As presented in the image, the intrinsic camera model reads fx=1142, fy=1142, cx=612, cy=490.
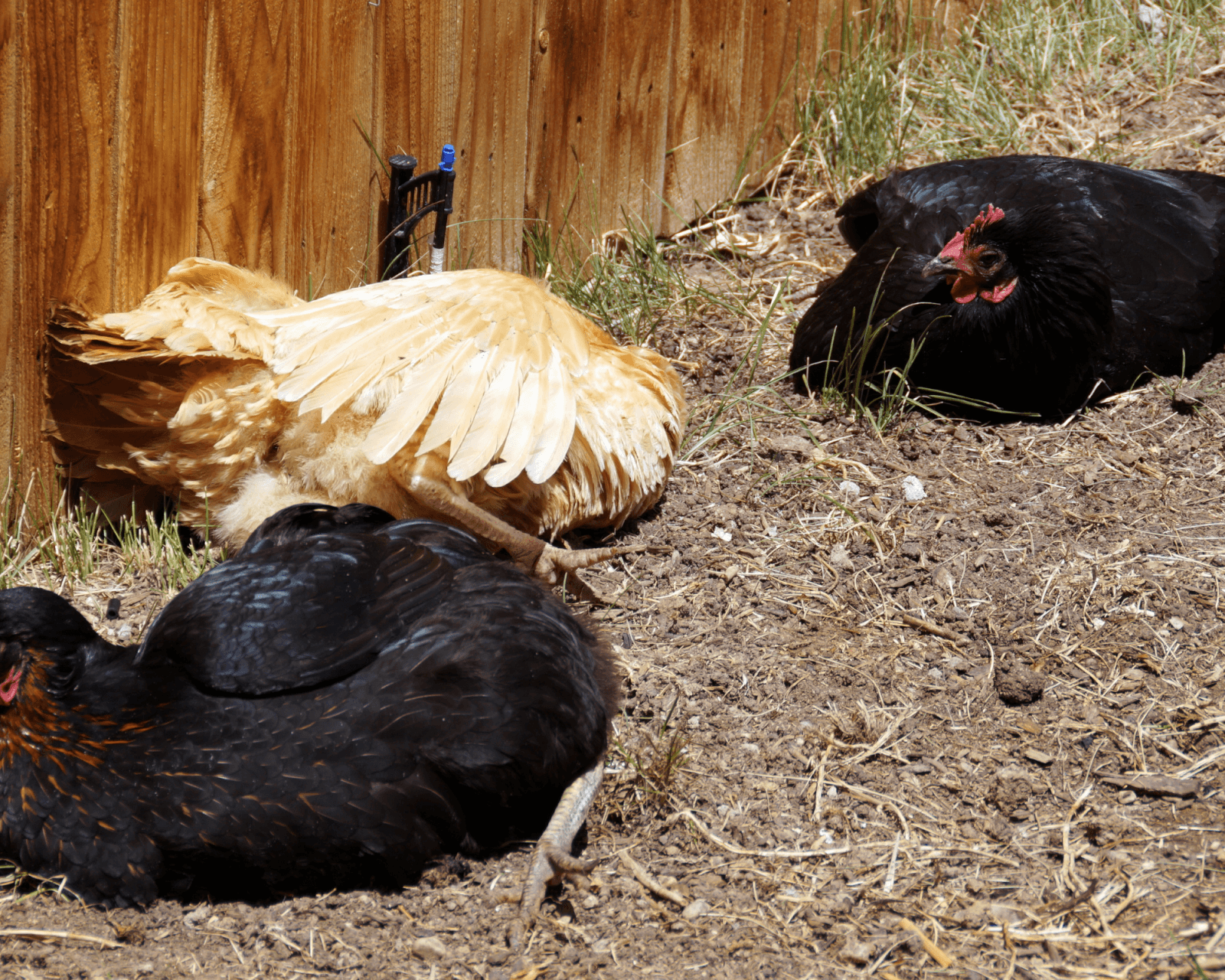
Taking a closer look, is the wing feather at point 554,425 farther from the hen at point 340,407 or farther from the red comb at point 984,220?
the red comb at point 984,220

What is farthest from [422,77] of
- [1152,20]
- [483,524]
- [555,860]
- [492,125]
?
[1152,20]

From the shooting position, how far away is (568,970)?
2047 mm

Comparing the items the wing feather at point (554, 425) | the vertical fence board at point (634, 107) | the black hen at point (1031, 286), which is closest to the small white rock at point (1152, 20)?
the black hen at point (1031, 286)

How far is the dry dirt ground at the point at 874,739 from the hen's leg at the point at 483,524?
0.86ft

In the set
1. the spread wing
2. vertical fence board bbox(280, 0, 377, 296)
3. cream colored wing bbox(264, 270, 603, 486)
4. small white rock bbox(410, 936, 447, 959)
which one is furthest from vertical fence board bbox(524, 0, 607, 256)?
small white rock bbox(410, 936, 447, 959)

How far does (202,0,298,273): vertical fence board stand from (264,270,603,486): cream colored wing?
0.37 meters

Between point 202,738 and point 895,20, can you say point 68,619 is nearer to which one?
point 202,738

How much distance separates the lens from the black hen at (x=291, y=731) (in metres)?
2.14

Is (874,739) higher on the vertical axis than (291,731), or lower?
lower

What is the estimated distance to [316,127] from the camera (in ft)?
11.5

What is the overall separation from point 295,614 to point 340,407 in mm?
809

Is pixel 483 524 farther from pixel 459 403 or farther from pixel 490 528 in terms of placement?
pixel 459 403

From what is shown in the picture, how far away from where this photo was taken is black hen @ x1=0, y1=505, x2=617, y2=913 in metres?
2.14

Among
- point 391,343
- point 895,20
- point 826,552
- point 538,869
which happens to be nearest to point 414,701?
point 538,869
